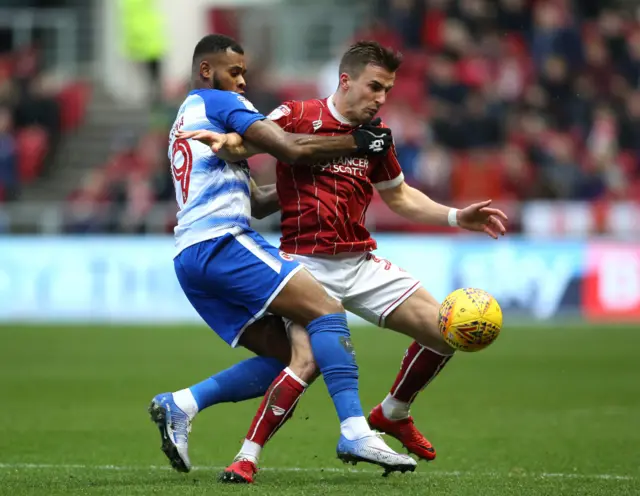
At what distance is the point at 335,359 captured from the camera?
641 cm

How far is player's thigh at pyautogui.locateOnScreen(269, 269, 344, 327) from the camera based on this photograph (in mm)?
6441

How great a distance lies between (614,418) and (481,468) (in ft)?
8.99

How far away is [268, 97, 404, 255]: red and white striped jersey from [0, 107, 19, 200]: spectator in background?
1447 centimetres

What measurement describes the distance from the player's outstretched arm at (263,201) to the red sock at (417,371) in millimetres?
1130

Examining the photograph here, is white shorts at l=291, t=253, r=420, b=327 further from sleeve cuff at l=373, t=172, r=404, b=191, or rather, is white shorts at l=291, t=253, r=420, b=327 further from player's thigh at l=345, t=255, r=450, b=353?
sleeve cuff at l=373, t=172, r=404, b=191

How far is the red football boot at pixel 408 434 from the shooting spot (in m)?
7.13

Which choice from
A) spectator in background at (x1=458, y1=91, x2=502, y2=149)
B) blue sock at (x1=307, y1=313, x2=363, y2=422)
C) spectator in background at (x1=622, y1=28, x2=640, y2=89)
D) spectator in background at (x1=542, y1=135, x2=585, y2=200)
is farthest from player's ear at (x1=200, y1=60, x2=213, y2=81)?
spectator in background at (x1=622, y1=28, x2=640, y2=89)

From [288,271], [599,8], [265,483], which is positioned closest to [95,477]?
[265,483]

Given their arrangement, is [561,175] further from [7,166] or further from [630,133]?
[7,166]

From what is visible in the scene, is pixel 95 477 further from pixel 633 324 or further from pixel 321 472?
pixel 633 324

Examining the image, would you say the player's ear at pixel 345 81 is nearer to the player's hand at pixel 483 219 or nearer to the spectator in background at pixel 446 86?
the player's hand at pixel 483 219

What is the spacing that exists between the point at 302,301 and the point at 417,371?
108 cm

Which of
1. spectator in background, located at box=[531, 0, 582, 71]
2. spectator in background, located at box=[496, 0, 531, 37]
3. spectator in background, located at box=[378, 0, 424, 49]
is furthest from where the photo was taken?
spectator in background, located at box=[378, 0, 424, 49]

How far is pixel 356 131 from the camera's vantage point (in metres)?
6.71
